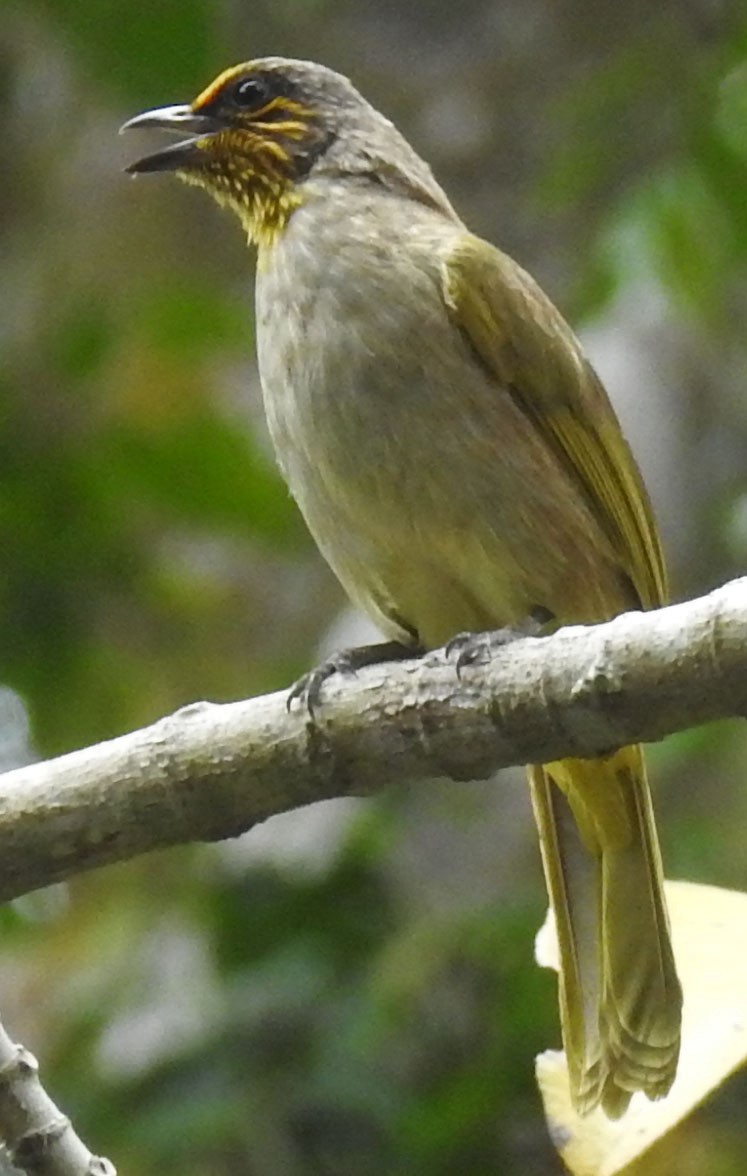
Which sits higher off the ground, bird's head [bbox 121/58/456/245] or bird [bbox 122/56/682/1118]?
bird's head [bbox 121/58/456/245]

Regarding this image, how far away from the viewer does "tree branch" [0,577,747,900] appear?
2.34 metres

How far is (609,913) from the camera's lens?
334 centimetres

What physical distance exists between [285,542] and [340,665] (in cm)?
131

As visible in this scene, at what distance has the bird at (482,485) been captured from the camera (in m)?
3.05

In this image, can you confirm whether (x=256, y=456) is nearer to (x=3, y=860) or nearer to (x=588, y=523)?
(x=588, y=523)

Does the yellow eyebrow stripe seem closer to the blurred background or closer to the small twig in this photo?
the blurred background

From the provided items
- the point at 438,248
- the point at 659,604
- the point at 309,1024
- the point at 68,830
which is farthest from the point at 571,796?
the point at 68,830

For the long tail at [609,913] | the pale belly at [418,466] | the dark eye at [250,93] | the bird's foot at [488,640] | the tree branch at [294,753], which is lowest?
the long tail at [609,913]

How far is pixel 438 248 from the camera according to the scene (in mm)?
3238

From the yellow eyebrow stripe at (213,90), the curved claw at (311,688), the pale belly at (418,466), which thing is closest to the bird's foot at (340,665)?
the curved claw at (311,688)

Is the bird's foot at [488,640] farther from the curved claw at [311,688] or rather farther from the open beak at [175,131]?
the open beak at [175,131]

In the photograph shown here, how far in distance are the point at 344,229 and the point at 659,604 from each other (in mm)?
802

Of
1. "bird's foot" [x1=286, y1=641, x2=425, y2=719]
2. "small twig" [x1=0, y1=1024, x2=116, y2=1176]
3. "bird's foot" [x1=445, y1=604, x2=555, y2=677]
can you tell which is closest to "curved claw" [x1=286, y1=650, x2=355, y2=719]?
"bird's foot" [x1=286, y1=641, x2=425, y2=719]

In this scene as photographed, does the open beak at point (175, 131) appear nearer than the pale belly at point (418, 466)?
No
